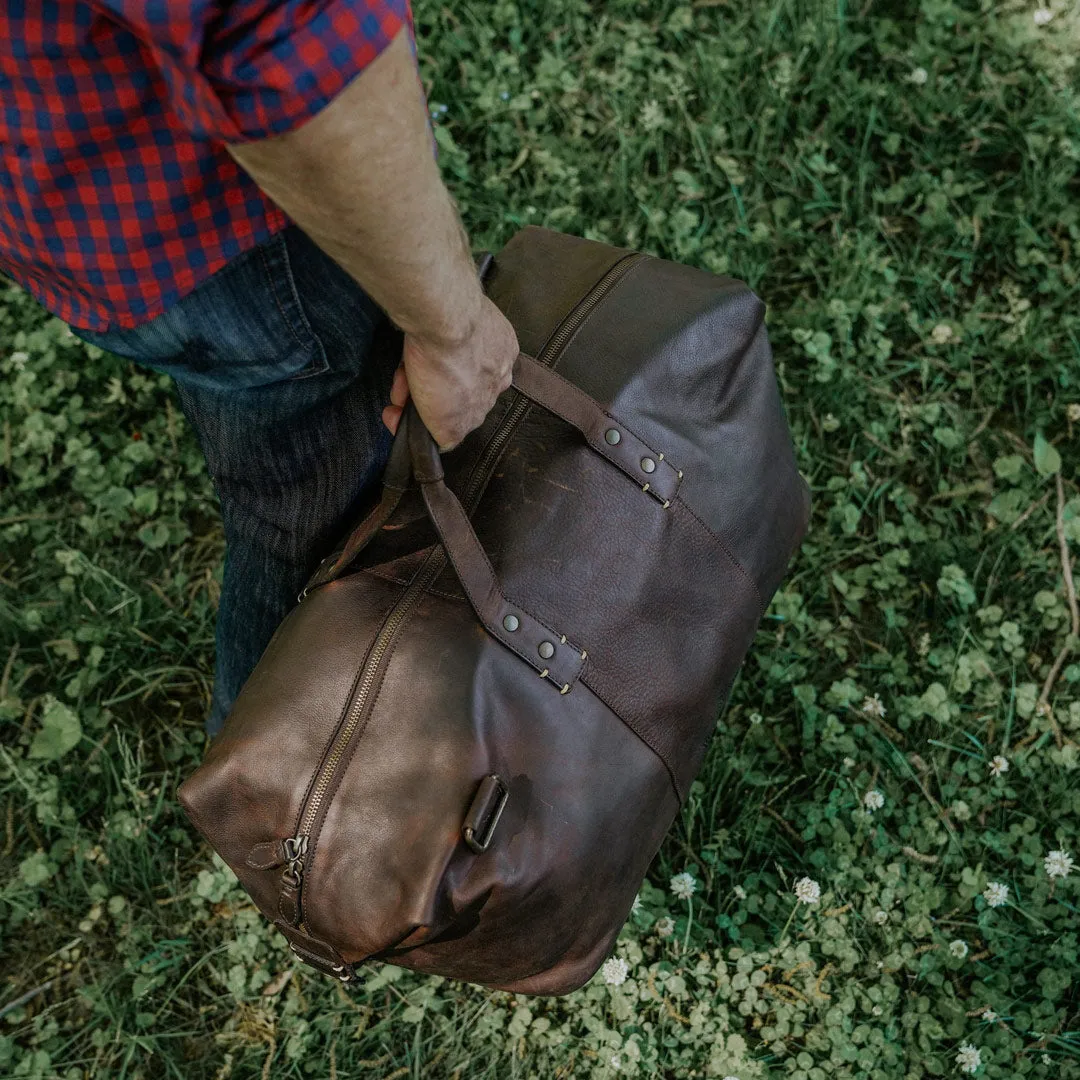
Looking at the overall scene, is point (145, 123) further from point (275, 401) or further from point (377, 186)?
point (275, 401)

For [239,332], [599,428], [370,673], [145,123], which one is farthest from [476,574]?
[145,123]

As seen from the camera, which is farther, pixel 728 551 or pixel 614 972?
pixel 614 972

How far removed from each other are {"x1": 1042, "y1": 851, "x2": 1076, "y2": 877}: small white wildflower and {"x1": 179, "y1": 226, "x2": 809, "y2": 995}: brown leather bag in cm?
82

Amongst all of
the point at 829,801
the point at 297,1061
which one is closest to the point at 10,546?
the point at 297,1061

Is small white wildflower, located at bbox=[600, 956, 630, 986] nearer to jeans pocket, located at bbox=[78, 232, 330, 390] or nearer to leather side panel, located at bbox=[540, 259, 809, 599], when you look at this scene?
leather side panel, located at bbox=[540, 259, 809, 599]

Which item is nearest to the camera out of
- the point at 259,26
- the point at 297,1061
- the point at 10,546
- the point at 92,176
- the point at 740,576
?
the point at 259,26

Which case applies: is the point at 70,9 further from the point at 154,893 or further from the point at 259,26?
the point at 154,893

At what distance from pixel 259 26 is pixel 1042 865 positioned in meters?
2.10

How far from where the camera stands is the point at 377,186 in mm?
1140

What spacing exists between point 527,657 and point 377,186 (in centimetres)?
74

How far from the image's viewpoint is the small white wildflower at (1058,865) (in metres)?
2.16

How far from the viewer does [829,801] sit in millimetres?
2287

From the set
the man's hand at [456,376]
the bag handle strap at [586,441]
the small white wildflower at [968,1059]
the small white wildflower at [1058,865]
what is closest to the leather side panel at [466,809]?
the bag handle strap at [586,441]

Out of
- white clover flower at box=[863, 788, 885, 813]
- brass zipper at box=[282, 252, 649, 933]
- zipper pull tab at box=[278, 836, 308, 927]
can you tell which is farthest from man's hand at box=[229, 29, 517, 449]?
white clover flower at box=[863, 788, 885, 813]
